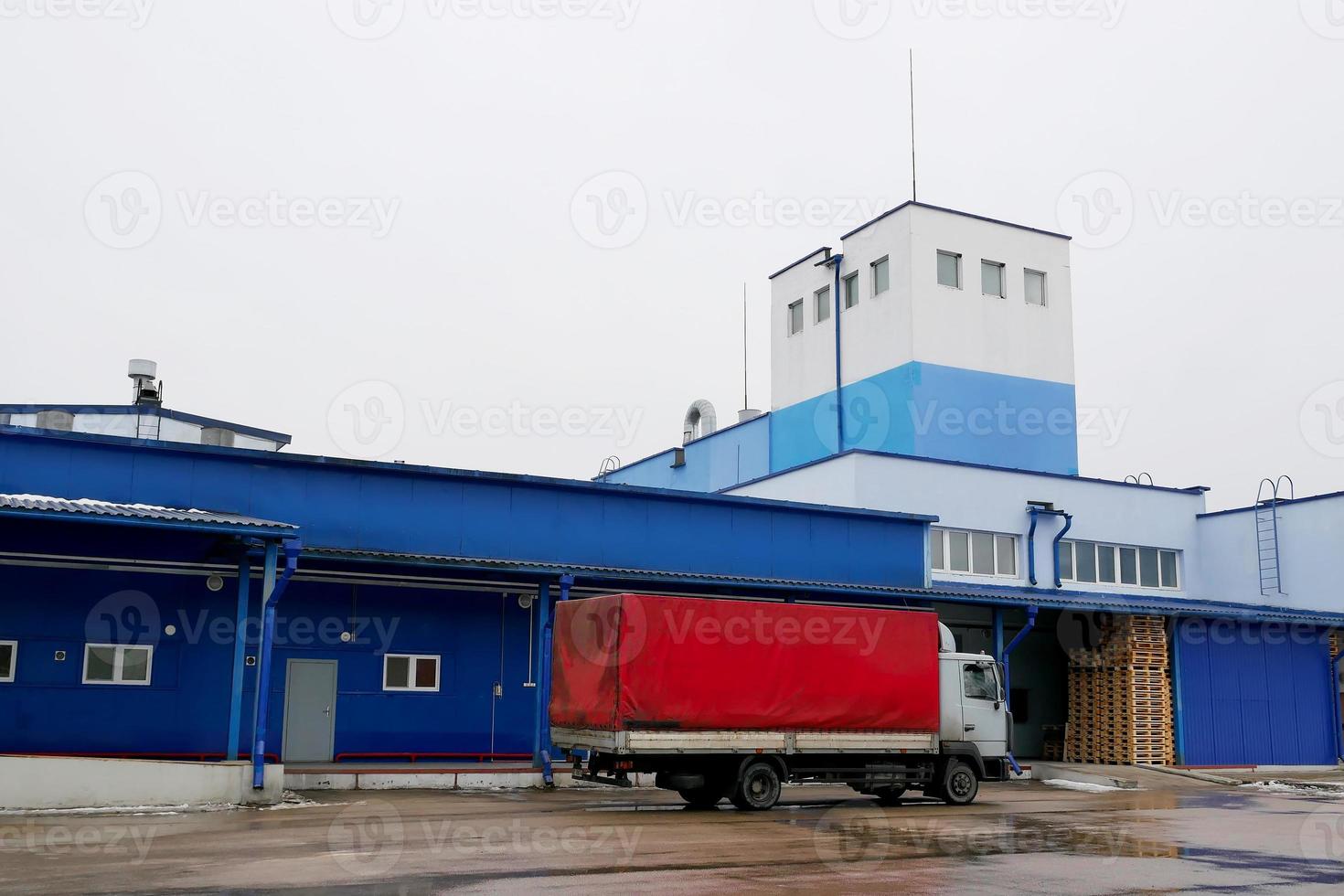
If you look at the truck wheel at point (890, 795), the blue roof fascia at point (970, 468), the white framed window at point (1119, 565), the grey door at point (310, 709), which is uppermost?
the blue roof fascia at point (970, 468)

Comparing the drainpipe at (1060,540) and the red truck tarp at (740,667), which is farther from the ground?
the drainpipe at (1060,540)

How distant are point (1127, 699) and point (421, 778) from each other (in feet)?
58.8

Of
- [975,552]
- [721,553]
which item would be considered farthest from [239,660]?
[975,552]

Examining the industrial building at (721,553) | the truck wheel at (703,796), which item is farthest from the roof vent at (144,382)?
the truck wheel at (703,796)

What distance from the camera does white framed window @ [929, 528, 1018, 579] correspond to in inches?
1296

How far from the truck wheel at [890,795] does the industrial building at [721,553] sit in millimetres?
5789

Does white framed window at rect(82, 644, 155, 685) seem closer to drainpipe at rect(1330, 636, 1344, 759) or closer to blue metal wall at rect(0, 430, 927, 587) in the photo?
blue metal wall at rect(0, 430, 927, 587)

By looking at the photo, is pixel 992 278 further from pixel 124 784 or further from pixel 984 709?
pixel 124 784

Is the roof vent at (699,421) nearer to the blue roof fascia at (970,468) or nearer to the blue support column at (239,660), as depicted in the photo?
the blue roof fascia at (970,468)

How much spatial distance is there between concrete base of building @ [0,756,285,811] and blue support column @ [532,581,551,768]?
5.27m

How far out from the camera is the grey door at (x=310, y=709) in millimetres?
22891

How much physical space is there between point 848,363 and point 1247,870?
28.4 metres

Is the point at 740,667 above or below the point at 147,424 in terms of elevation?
below

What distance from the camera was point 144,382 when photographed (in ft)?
120
